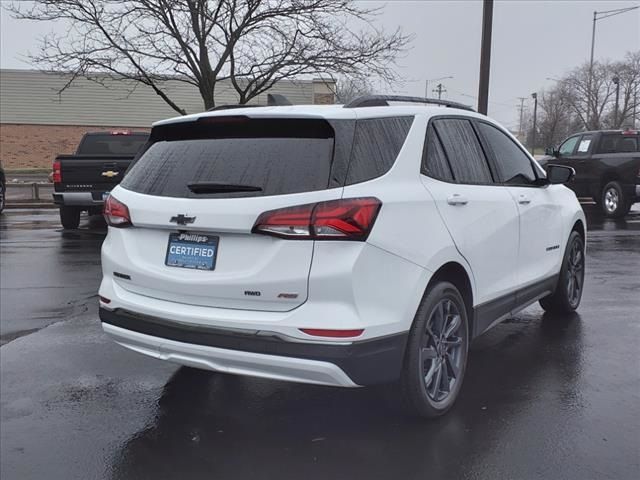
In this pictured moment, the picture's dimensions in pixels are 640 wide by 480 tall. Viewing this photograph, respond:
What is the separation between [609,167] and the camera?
15.0 meters

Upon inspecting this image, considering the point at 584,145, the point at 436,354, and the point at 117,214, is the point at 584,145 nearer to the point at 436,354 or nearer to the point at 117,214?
the point at 436,354

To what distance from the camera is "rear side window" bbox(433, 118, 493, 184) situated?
3.94 meters

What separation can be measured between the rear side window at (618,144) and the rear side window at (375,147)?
13385mm

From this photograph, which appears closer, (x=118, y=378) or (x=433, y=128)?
(x=433, y=128)

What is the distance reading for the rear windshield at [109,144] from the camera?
13.4 meters

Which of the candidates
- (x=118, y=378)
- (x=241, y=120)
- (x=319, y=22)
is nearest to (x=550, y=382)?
(x=241, y=120)

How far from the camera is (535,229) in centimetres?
487

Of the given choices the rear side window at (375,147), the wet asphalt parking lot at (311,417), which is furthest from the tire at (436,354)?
the rear side window at (375,147)

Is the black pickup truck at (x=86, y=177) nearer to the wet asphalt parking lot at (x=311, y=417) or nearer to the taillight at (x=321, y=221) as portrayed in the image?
the wet asphalt parking lot at (x=311, y=417)

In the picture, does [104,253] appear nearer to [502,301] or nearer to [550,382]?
[502,301]

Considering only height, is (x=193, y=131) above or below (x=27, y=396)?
above

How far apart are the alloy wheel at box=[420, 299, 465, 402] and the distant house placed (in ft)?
111

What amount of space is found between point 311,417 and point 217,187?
57.9 inches

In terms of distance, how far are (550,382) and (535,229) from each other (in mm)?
1212
